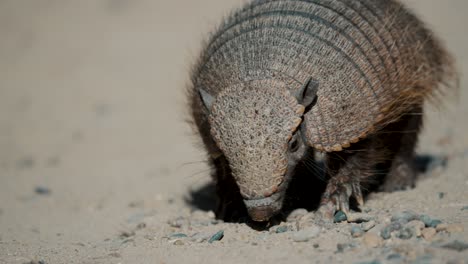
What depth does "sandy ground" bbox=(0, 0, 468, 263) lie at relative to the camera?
5.27 metres

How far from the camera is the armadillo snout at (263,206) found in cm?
517

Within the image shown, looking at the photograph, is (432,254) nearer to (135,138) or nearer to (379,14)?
(379,14)

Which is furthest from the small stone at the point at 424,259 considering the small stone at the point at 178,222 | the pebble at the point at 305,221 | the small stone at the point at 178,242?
the small stone at the point at 178,222

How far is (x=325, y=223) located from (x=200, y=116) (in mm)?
1744

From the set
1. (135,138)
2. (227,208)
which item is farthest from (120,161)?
(227,208)

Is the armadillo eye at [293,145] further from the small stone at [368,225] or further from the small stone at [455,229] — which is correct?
the small stone at [455,229]

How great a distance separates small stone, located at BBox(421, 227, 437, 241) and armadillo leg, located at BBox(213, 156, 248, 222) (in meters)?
2.26

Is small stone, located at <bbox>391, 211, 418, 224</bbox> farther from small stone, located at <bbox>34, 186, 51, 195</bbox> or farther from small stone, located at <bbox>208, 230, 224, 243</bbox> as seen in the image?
small stone, located at <bbox>34, 186, 51, 195</bbox>

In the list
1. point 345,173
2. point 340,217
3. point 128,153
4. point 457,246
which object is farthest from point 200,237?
point 128,153

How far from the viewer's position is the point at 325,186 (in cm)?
637

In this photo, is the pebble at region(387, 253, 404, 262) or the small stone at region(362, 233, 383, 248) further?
the small stone at region(362, 233, 383, 248)

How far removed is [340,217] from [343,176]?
441 millimetres

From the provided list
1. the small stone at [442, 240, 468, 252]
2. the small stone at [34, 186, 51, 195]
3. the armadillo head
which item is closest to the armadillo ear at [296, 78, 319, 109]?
the armadillo head

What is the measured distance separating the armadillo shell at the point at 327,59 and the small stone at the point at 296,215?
0.94 metres
